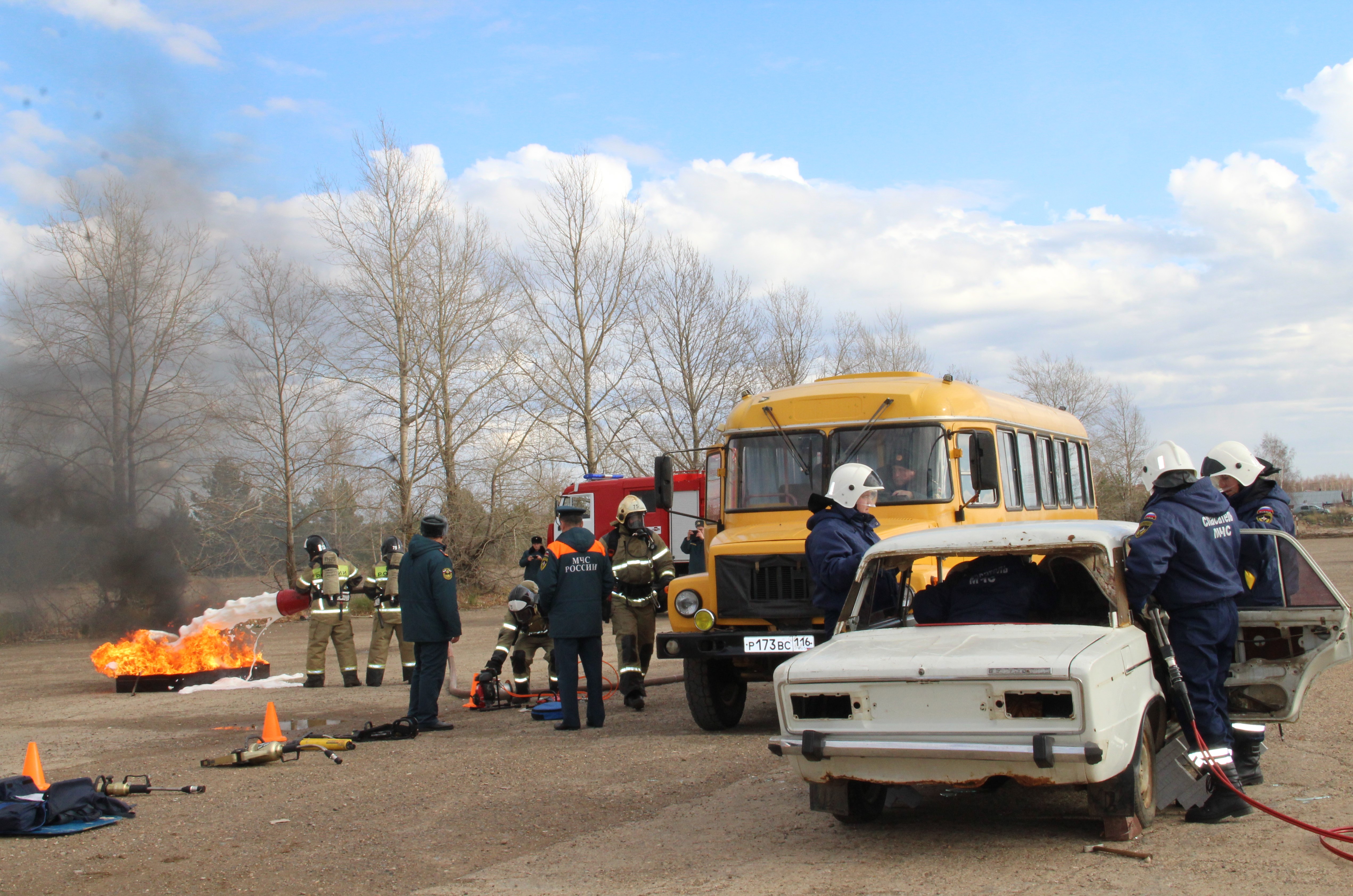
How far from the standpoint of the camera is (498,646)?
38.0 ft

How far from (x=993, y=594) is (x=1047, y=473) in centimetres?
613

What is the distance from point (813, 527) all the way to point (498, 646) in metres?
5.59

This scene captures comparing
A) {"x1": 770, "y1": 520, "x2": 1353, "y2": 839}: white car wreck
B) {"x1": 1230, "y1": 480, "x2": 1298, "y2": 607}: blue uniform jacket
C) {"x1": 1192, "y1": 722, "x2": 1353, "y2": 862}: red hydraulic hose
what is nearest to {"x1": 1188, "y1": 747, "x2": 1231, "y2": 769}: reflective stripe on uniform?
{"x1": 1192, "y1": 722, "x2": 1353, "y2": 862}: red hydraulic hose

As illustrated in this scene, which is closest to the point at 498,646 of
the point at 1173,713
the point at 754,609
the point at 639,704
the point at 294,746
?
the point at 639,704

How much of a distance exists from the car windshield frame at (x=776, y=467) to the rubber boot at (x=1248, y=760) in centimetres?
397

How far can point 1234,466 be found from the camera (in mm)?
7078

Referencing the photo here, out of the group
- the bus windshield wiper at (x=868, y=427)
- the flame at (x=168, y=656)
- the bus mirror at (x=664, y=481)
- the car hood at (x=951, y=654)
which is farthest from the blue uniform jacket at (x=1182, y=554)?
the flame at (x=168, y=656)

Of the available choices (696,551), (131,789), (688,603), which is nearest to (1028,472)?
(688,603)

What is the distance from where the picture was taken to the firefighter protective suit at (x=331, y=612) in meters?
13.2

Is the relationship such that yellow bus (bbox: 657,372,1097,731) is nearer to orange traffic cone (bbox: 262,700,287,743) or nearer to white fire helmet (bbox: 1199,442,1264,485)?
white fire helmet (bbox: 1199,442,1264,485)

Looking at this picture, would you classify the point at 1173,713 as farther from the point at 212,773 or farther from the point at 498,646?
the point at 498,646

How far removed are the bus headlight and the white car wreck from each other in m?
2.73

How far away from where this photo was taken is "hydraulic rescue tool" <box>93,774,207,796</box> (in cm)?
692

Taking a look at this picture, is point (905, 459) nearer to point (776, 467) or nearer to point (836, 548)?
point (776, 467)
